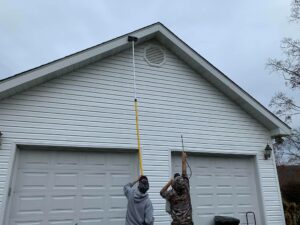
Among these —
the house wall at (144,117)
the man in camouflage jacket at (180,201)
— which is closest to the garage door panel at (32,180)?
the house wall at (144,117)

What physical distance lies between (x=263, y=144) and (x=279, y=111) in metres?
9.40

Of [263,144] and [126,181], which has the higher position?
[263,144]

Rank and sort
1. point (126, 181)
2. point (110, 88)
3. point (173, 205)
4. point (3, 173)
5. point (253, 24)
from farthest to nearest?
point (253, 24)
point (110, 88)
point (126, 181)
point (3, 173)
point (173, 205)

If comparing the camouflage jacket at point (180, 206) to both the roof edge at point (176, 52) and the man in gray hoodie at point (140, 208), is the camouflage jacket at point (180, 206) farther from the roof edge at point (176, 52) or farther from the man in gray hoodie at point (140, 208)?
the roof edge at point (176, 52)

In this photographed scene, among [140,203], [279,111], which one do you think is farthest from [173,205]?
[279,111]

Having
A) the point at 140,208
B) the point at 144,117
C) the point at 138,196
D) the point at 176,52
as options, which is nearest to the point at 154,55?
the point at 176,52

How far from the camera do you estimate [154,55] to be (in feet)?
27.3

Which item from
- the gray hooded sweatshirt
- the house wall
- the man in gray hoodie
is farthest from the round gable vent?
the gray hooded sweatshirt

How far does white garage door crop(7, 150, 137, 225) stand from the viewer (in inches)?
242

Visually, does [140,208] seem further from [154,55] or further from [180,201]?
[154,55]

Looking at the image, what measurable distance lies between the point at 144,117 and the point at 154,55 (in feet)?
5.88

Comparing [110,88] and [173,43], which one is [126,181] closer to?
[110,88]

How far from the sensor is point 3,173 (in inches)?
235

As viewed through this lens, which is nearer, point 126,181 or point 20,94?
point 20,94
